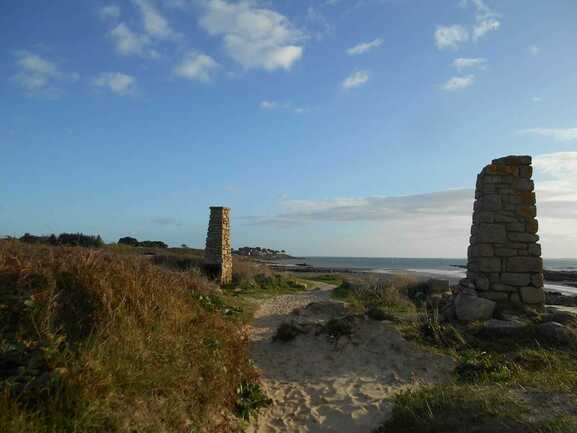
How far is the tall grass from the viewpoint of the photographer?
3.63 m

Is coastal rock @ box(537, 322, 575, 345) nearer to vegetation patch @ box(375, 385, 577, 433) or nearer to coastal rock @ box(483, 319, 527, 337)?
coastal rock @ box(483, 319, 527, 337)

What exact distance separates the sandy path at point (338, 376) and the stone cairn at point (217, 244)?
12976 mm

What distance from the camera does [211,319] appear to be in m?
6.69

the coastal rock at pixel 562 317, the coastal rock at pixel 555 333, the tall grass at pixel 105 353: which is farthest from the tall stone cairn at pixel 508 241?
the tall grass at pixel 105 353

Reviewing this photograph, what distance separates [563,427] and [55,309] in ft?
17.4

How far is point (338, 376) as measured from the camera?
7.43m

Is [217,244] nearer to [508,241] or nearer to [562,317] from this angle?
[508,241]

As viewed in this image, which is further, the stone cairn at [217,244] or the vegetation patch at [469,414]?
the stone cairn at [217,244]

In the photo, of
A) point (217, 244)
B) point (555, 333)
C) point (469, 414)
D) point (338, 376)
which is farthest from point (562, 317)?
point (217, 244)

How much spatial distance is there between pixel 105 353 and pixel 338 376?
4.36 meters

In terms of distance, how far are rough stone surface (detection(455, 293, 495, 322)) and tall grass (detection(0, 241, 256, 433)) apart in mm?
6053

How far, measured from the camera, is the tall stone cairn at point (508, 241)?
10.8 metres

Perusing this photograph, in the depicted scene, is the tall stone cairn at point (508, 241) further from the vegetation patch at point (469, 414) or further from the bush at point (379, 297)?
the vegetation patch at point (469, 414)

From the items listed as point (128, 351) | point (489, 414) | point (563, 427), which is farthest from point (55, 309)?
point (563, 427)
